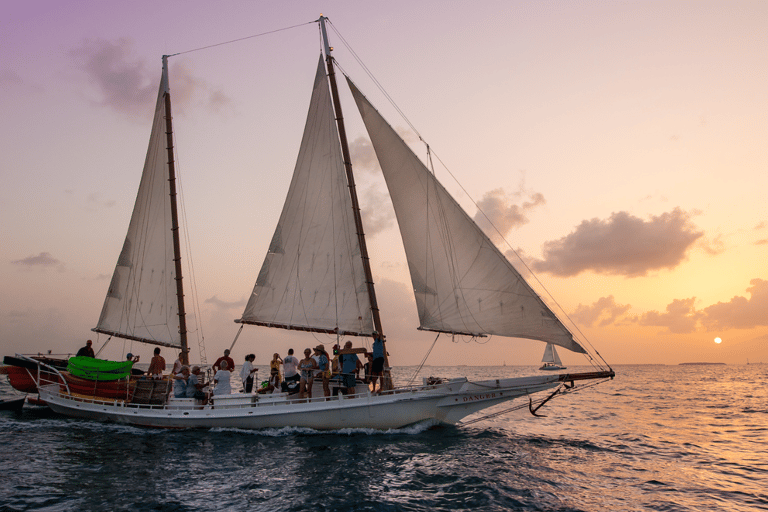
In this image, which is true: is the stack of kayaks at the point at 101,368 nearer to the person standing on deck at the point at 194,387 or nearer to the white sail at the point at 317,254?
the person standing on deck at the point at 194,387

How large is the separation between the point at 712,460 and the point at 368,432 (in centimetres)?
1198

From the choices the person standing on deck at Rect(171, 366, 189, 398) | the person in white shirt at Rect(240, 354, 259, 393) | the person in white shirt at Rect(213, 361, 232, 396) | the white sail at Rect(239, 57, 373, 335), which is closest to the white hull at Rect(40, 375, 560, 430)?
the person in white shirt at Rect(213, 361, 232, 396)

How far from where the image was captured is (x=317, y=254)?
21.5 meters

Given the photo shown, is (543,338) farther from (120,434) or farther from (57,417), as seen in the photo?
(57,417)

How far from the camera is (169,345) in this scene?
24641 millimetres

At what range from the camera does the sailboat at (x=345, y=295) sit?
702 inches

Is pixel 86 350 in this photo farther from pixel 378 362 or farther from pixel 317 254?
pixel 378 362

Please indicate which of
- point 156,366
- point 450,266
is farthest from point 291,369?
point 450,266

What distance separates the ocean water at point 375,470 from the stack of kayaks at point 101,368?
84.6 inches

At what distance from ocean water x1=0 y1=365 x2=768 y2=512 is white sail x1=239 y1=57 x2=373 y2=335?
475 centimetres

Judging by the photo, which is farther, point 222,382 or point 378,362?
point 222,382

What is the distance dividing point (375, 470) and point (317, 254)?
10.2m

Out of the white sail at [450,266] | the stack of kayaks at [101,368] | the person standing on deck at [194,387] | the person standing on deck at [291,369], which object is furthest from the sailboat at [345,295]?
the stack of kayaks at [101,368]

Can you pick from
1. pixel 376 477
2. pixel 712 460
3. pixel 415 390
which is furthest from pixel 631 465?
pixel 376 477
